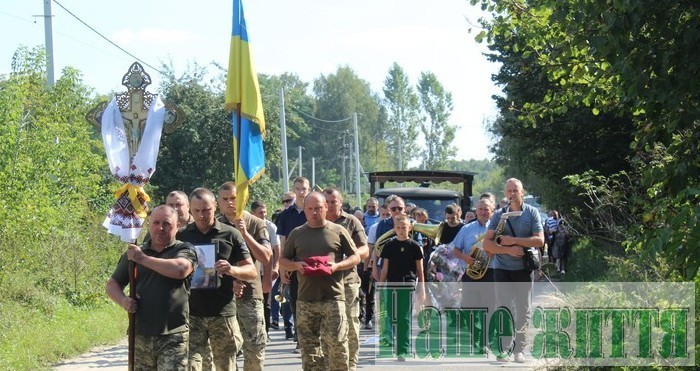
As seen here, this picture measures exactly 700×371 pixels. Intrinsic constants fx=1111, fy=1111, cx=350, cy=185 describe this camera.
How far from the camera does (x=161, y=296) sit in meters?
8.01

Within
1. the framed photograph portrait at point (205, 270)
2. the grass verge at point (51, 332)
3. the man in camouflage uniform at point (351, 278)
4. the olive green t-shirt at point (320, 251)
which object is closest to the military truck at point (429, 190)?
the grass verge at point (51, 332)

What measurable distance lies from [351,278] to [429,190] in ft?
49.8

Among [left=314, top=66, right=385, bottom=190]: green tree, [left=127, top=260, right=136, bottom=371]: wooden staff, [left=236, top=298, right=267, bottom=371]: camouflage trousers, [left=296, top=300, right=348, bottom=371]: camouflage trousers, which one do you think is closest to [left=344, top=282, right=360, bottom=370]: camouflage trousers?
[left=296, top=300, right=348, bottom=371]: camouflage trousers

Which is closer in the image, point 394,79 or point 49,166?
point 49,166

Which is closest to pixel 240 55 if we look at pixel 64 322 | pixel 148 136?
pixel 148 136

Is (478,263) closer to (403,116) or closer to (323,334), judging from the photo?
(323,334)

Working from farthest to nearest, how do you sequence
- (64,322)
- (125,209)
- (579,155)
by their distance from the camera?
(579,155) < (64,322) < (125,209)

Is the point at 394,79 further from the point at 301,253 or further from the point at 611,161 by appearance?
the point at 301,253

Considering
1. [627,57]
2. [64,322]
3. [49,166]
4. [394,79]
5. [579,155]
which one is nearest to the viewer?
[627,57]

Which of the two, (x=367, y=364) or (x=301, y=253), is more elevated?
(x=301, y=253)

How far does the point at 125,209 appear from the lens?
9.14m

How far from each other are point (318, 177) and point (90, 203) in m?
96.3

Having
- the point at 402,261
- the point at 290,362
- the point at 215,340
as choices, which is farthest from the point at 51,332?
the point at 215,340

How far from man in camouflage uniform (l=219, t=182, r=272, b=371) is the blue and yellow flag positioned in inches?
6.8
